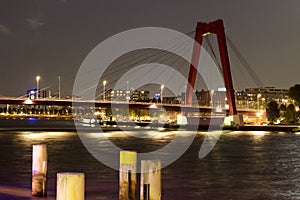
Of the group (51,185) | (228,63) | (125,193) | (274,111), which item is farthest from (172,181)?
(274,111)

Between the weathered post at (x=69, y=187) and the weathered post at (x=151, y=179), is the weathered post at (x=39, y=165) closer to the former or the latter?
the weathered post at (x=151, y=179)

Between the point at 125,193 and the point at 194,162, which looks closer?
the point at 125,193

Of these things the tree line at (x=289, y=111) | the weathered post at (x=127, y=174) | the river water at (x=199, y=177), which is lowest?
the river water at (x=199, y=177)

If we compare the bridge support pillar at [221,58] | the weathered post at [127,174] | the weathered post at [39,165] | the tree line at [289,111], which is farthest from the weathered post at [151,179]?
the tree line at [289,111]

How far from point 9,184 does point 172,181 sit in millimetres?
4669

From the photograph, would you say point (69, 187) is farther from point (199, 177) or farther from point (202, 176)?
point (202, 176)

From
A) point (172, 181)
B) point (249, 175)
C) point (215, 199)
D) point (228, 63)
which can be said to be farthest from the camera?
point (228, 63)

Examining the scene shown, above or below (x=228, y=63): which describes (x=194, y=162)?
below

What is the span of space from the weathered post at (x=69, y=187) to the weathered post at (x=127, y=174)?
2475mm

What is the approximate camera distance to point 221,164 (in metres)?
23.6

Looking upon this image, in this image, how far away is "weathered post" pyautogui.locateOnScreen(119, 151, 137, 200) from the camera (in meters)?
9.80

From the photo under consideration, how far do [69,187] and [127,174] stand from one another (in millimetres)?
2867

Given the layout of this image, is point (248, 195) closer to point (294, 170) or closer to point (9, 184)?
point (9, 184)

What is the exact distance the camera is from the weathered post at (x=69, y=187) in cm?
727
